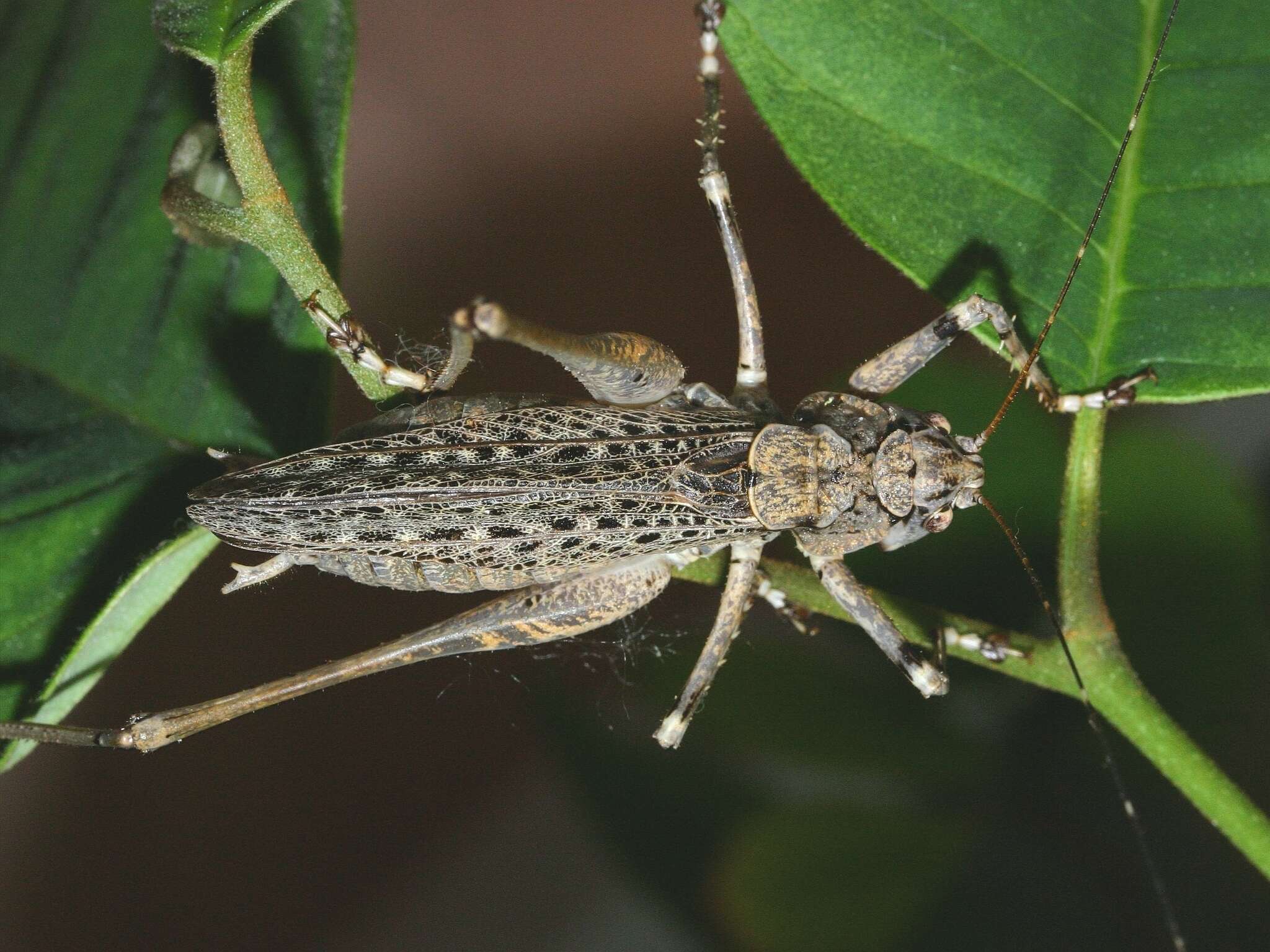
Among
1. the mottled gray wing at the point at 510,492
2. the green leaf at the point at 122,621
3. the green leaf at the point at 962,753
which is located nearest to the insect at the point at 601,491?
the mottled gray wing at the point at 510,492

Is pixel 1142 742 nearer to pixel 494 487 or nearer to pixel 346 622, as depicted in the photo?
pixel 494 487

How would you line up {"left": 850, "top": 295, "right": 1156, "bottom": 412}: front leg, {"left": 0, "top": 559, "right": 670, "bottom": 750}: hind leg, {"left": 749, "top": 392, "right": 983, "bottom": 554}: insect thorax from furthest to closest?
{"left": 749, "top": 392, "right": 983, "bottom": 554}: insect thorax
{"left": 0, "top": 559, "right": 670, "bottom": 750}: hind leg
{"left": 850, "top": 295, "right": 1156, "bottom": 412}: front leg

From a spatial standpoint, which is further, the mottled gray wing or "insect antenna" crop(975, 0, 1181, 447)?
the mottled gray wing

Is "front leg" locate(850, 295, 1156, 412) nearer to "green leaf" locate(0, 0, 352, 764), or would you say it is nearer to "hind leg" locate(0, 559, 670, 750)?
"hind leg" locate(0, 559, 670, 750)

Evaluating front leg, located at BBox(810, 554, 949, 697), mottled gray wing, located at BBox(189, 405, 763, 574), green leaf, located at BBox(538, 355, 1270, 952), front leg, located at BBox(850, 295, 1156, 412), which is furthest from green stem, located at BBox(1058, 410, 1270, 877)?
green leaf, located at BBox(538, 355, 1270, 952)

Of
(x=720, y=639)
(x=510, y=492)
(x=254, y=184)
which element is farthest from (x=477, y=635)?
(x=254, y=184)

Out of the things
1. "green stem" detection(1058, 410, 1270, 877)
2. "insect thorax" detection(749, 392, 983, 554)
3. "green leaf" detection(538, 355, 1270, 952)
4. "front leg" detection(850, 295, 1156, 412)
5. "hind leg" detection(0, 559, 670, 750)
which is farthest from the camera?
"green leaf" detection(538, 355, 1270, 952)

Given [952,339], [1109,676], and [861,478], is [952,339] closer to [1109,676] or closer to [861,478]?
[861,478]
